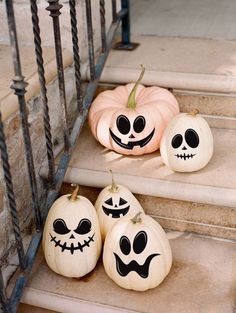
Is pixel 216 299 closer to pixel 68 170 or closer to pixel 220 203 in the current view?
pixel 220 203

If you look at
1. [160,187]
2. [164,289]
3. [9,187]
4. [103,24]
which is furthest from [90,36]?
[164,289]

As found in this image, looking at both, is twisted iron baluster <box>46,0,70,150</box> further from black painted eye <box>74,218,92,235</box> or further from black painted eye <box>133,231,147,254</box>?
black painted eye <box>133,231,147,254</box>

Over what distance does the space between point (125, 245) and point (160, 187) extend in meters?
0.31

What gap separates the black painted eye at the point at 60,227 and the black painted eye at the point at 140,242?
0.76 feet

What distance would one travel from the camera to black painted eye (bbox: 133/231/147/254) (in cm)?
164

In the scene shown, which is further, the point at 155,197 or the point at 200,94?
the point at 200,94

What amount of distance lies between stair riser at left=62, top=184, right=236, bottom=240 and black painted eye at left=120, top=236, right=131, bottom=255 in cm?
32

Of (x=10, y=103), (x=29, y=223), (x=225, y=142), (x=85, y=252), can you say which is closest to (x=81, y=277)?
(x=85, y=252)

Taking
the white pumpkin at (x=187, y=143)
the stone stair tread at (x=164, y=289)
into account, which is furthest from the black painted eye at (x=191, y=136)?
the stone stair tread at (x=164, y=289)

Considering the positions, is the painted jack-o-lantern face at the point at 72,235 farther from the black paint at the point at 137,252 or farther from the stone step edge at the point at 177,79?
the stone step edge at the point at 177,79

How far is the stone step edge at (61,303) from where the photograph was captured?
1668 millimetres

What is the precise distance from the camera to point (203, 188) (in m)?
1.84

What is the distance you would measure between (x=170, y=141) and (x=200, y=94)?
1.24 feet

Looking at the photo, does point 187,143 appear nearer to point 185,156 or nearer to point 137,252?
point 185,156
